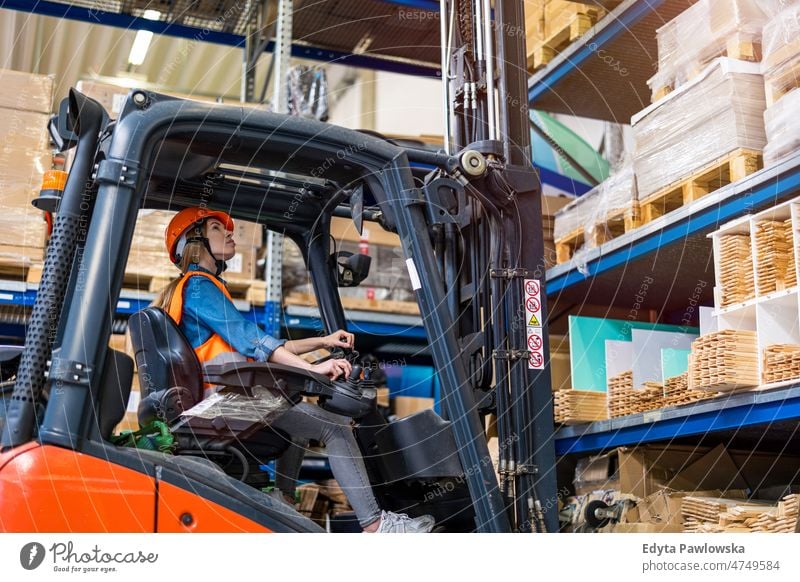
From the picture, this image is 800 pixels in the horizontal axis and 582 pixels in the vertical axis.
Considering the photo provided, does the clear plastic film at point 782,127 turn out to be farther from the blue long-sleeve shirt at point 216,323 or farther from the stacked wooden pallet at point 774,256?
the blue long-sleeve shirt at point 216,323

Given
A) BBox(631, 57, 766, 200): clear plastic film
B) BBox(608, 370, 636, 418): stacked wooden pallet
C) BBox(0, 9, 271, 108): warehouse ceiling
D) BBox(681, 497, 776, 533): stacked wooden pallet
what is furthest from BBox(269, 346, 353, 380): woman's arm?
BBox(0, 9, 271, 108): warehouse ceiling

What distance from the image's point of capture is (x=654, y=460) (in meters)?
5.18

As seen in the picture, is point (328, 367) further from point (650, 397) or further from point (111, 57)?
point (111, 57)

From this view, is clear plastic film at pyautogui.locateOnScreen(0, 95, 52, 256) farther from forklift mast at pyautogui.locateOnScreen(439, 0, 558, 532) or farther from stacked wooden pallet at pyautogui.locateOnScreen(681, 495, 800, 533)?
stacked wooden pallet at pyautogui.locateOnScreen(681, 495, 800, 533)

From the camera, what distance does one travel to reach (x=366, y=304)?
25.8ft

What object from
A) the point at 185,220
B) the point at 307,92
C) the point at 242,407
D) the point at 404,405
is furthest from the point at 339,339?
the point at 307,92

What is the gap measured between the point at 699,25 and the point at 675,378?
6.37 feet

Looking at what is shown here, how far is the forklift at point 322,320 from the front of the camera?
9.80ft

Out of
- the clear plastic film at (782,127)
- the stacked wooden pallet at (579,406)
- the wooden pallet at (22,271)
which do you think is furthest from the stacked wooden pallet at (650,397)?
the wooden pallet at (22,271)

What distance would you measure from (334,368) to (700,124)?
2.58m

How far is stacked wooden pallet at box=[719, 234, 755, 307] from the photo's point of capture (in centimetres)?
447

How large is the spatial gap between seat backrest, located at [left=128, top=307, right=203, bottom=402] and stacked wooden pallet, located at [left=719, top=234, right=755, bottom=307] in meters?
2.52
